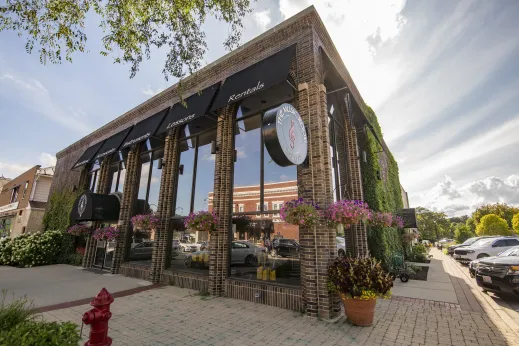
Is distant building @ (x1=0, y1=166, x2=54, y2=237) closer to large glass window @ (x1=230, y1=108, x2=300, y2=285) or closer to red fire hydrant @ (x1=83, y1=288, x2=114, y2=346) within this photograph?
large glass window @ (x1=230, y1=108, x2=300, y2=285)

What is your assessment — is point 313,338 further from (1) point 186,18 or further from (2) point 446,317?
(1) point 186,18

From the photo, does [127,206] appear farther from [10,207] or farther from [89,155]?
[10,207]

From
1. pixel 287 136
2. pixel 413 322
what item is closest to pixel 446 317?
pixel 413 322

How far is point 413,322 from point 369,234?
15.5ft

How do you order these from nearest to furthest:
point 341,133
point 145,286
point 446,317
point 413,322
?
point 413,322
point 446,317
point 145,286
point 341,133

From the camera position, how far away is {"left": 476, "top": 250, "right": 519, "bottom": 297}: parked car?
6184mm

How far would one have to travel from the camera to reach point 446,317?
506 centimetres

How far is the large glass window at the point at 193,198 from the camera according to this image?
7.70 metres

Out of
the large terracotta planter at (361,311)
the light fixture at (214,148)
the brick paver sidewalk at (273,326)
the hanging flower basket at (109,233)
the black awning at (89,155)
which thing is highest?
the black awning at (89,155)

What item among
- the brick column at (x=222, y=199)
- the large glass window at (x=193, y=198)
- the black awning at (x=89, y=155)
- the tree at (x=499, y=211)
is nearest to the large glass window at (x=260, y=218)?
the brick column at (x=222, y=199)

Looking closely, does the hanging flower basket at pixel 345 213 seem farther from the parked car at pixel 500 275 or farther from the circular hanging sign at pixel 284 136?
the parked car at pixel 500 275

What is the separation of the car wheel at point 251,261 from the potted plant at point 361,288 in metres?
2.26

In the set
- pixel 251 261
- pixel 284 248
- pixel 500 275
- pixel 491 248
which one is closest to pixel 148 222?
pixel 251 261

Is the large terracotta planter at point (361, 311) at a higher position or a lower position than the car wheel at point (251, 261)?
lower
